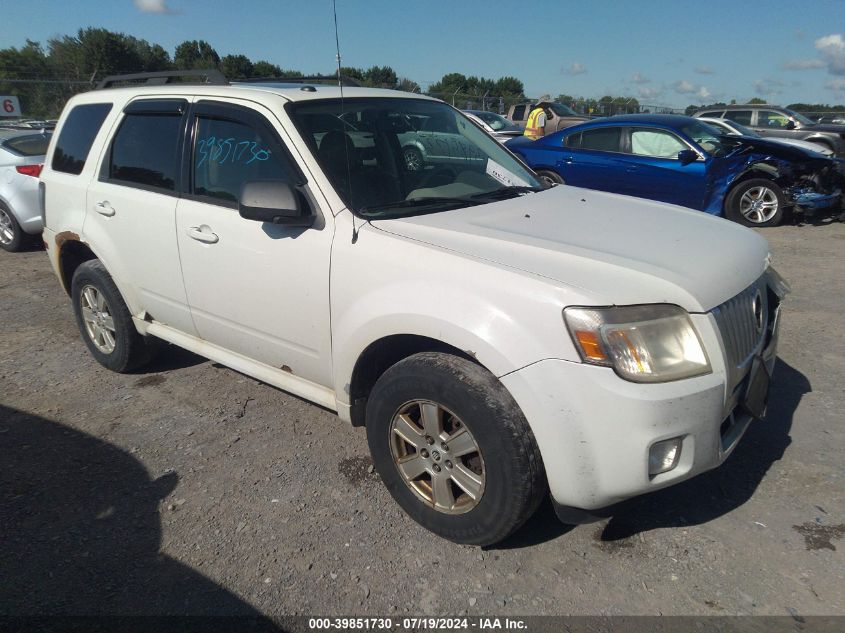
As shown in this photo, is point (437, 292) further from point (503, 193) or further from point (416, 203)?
point (503, 193)

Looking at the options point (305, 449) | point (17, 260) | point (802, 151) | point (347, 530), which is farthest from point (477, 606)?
point (802, 151)

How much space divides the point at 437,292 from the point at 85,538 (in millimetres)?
1968

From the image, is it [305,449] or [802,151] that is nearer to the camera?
[305,449]

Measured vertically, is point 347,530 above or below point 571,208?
below

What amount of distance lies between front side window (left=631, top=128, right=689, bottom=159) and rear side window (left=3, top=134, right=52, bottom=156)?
821cm

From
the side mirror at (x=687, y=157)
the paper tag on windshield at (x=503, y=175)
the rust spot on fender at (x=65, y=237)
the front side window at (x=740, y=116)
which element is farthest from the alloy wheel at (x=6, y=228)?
the front side window at (x=740, y=116)

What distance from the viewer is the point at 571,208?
3.23 m

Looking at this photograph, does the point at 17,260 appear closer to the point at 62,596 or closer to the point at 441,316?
the point at 62,596

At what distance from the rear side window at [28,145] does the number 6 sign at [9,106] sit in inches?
560

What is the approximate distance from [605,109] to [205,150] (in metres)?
32.7

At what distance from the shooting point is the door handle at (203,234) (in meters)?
3.28

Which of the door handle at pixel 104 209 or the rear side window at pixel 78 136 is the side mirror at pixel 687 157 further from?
the door handle at pixel 104 209

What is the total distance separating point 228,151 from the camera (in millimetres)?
3354

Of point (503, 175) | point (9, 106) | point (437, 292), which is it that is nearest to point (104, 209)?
point (503, 175)
